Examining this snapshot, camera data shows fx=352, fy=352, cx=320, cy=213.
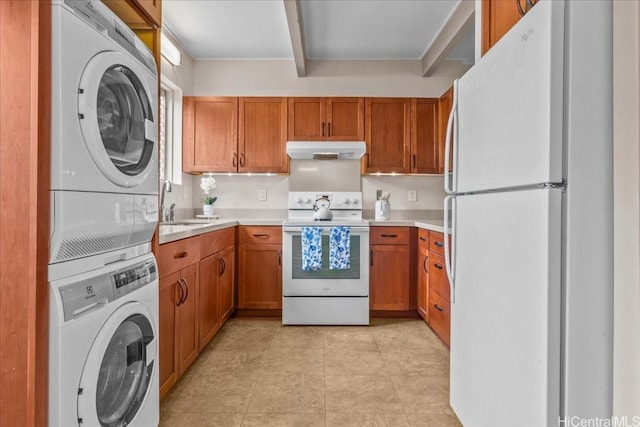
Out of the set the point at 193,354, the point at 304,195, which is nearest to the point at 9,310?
the point at 193,354

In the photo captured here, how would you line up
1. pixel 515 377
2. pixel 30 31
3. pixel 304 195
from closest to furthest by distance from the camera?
pixel 30 31
pixel 515 377
pixel 304 195

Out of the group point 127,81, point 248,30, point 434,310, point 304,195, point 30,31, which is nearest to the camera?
point 30,31

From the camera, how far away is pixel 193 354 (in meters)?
2.16

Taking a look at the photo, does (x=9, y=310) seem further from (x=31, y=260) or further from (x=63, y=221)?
(x=63, y=221)

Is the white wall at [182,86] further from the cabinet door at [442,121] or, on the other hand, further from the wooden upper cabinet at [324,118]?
the cabinet door at [442,121]

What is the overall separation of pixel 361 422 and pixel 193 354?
109 centimetres

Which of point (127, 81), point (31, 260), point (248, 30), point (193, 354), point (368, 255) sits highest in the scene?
point (248, 30)

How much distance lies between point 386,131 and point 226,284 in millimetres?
2143

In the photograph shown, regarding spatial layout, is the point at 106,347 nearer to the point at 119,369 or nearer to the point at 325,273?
the point at 119,369

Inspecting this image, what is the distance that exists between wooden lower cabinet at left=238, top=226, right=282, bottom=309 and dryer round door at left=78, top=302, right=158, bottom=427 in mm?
1845

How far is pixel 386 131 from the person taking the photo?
3.59 meters

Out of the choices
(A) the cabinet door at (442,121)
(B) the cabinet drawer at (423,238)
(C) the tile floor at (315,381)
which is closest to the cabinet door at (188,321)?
(C) the tile floor at (315,381)

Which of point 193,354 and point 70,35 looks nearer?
point 70,35

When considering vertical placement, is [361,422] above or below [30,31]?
below
